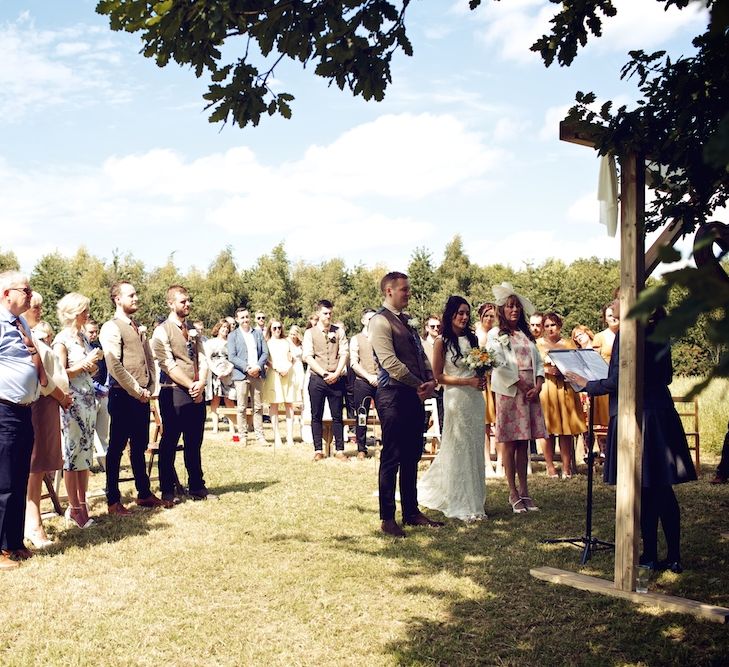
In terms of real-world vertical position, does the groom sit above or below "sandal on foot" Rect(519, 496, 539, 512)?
above

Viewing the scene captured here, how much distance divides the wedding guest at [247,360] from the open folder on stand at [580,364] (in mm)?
9602

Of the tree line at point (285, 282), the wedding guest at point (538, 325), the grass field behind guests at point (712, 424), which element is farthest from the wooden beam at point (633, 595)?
the tree line at point (285, 282)

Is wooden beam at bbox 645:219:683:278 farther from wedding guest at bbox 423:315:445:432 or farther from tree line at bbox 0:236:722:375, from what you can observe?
tree line at bbox 0:236:722:375

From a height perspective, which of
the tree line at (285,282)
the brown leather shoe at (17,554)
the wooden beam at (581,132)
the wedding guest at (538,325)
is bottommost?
the brown leather shoe at (17,554)

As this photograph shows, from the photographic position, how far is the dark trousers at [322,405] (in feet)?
44.4

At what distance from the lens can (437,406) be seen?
1375 centimetres

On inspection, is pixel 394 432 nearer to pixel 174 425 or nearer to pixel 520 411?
pixel 520 411

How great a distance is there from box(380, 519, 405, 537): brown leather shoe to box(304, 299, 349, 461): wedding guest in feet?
18.9

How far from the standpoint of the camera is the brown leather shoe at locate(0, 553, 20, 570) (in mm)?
6681

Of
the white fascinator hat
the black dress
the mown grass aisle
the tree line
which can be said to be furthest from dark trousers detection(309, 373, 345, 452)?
the tree line

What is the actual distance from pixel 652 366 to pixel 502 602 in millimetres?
2043

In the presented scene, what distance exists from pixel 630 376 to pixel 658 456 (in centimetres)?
70

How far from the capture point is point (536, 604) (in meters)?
5.70

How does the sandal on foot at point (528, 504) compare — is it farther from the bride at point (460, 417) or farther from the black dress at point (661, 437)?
the black dress at point (661, 437)
